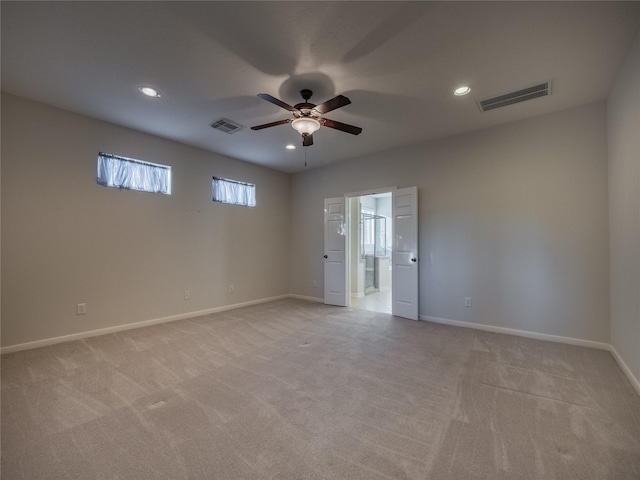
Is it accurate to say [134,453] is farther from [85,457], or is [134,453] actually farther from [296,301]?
[296,301]

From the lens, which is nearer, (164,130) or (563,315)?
(563,315)

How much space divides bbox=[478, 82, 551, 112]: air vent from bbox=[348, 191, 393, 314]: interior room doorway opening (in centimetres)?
213

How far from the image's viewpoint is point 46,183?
10.7 ft

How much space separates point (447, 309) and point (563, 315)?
1.33 metres

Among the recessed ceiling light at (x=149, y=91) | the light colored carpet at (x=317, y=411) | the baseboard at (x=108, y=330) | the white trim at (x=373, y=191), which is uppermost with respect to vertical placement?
the recessed ceiling light at (x=149, y=91)

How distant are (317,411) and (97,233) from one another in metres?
3.61

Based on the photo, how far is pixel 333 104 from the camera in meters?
2.49

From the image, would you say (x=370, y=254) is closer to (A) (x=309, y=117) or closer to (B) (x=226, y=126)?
(B) (x=226, y=126)

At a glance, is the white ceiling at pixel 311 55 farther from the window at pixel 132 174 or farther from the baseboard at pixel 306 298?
the baseboard at pixel 306 298

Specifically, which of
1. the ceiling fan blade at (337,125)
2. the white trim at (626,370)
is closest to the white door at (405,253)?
the ceiling fan blade at (337,125)

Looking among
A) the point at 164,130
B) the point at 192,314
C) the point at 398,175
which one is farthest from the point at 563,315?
the point at 164,130

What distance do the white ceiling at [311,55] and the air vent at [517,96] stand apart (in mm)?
114

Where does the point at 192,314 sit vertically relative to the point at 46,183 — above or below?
below

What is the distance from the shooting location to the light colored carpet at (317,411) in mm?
1530
